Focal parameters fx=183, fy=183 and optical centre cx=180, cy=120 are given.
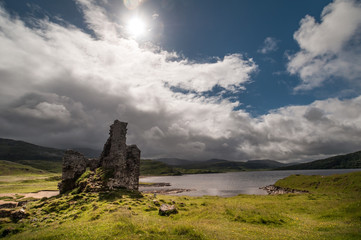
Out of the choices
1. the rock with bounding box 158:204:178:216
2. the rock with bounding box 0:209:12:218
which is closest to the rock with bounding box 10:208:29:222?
the rock with bounding box 0:209:12:218

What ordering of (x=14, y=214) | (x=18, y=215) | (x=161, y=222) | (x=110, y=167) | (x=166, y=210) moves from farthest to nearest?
(x=110, y=167)
(x=166, y=210)
(x=18, y=215)
(x=14, y=214)
(x=161, y=222)

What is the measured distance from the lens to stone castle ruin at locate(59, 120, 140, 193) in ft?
139

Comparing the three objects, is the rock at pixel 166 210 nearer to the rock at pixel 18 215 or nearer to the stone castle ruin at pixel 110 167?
the stone castle ruin at pixel 110 167

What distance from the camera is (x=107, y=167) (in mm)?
45500

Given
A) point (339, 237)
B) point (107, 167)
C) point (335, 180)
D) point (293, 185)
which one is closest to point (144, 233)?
point (339, 237)

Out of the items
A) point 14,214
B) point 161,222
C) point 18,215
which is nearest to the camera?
point 161,222

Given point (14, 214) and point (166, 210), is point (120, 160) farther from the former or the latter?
point (14, 214)

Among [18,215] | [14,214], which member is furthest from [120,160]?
[14,214]

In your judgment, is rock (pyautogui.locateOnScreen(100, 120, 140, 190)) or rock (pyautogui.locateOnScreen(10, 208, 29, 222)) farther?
rock (pyautogui.locateOnScreen(100, 120, 140, 190))

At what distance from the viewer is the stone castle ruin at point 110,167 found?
4247 centimetres

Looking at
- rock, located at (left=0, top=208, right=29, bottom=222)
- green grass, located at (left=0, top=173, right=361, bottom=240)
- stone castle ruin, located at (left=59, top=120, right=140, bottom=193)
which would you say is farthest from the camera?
stone castle ruin, located at (left=59, top=120, right=140, bottom=193)

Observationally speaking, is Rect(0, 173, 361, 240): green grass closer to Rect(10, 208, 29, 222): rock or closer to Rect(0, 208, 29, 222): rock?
Rect(10, 208, 29, 222): rock

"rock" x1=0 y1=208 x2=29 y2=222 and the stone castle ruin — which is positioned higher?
the stone castle ruin

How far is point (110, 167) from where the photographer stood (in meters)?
45.2
